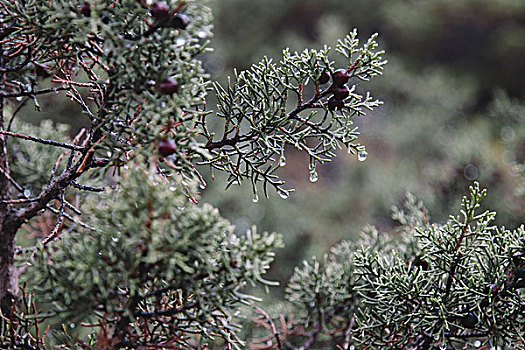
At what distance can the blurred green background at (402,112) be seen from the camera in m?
1.92

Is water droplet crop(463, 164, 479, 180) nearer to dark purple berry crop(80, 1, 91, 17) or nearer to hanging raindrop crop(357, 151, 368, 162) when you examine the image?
hanging raindrop crop(357, 151, 368, 162)

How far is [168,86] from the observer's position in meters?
0.39

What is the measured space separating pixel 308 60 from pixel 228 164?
0.13 metres

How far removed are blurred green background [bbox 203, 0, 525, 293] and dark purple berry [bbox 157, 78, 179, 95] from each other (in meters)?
1.33

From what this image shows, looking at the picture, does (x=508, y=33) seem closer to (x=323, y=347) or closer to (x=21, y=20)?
(x=323, y=347)

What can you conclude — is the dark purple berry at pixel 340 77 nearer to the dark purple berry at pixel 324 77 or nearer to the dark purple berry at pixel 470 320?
the dark purple berry at pixel 324 77

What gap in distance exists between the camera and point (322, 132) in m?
0.47

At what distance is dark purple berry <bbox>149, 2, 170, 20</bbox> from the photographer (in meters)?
0.38

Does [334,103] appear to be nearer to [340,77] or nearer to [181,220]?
[340,77]

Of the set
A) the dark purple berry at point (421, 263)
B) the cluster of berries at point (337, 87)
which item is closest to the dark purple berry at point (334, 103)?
the cluster of berries at point (337, 87)

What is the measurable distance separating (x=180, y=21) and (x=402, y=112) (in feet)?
10.3

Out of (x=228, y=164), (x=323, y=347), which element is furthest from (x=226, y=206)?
(x=228, y=164)

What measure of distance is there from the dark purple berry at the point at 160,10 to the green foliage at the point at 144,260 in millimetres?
127

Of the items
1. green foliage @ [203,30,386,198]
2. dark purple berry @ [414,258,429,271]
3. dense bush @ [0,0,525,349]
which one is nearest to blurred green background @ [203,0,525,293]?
dark purple berry @ [414,258,429,271]
